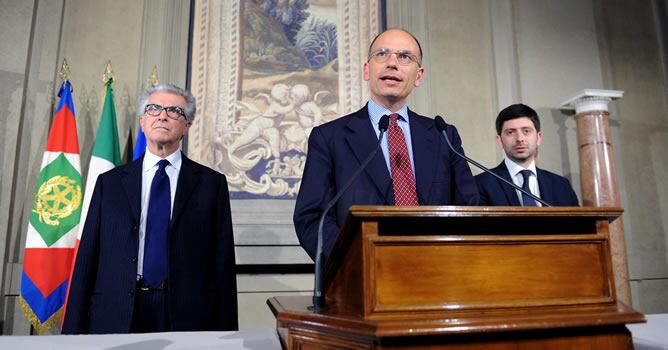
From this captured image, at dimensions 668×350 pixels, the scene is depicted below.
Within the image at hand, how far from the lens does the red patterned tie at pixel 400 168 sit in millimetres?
1504

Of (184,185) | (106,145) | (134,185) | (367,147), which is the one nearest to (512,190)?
(367,147)

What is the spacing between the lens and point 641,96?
4.43 metres

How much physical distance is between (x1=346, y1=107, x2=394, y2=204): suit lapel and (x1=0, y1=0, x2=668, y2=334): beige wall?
194 centimetres

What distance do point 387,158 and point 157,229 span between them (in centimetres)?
107

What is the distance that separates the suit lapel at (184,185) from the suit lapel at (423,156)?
3.52ft

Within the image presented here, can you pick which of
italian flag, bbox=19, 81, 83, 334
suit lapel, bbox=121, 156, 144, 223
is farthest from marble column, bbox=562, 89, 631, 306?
italian flag, bbox=19, 81, 83, 334

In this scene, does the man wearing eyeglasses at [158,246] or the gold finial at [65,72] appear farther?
the gold finial at [65,72]

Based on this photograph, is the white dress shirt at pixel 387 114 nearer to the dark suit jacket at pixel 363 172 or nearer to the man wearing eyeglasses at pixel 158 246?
the dark suit jacket at pixel 363 172

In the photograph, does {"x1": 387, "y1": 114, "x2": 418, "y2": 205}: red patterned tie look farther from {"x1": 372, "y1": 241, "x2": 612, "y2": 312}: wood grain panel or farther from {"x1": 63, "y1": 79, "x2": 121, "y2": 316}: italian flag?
{"x1": 63, "y1": 79, "x2": 121, "y2": 316}: italian flag

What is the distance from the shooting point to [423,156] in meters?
1.60

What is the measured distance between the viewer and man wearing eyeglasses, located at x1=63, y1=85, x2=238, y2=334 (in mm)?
1959

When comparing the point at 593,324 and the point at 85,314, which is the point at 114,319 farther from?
the point at 593,324

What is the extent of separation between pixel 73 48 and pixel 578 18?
162 inches

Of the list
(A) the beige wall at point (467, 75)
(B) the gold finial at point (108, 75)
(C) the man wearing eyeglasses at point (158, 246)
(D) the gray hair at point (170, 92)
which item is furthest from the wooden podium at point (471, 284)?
(B) the gold finial at point (108, 75)
